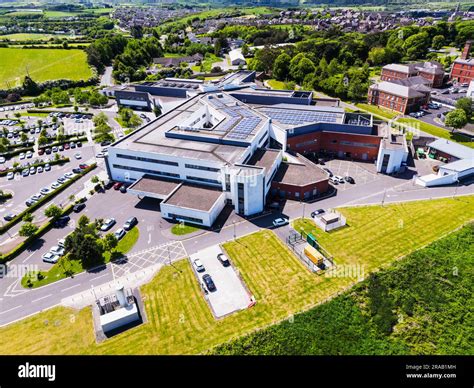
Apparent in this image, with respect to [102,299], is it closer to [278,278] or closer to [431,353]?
[278,278]

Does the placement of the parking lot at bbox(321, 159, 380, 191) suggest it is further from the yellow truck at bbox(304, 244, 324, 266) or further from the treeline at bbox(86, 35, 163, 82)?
the treeline at bbox(86, 35, 163, 82)

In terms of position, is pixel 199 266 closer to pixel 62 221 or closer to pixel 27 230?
pixel 62 221

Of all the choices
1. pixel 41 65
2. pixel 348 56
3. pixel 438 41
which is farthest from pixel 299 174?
pixel 438 41

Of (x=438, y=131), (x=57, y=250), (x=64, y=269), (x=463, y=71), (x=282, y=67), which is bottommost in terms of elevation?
(x=64, y=269)

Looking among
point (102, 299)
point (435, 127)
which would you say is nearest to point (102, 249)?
point (102, 299)

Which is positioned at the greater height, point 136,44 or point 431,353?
point 136,44
